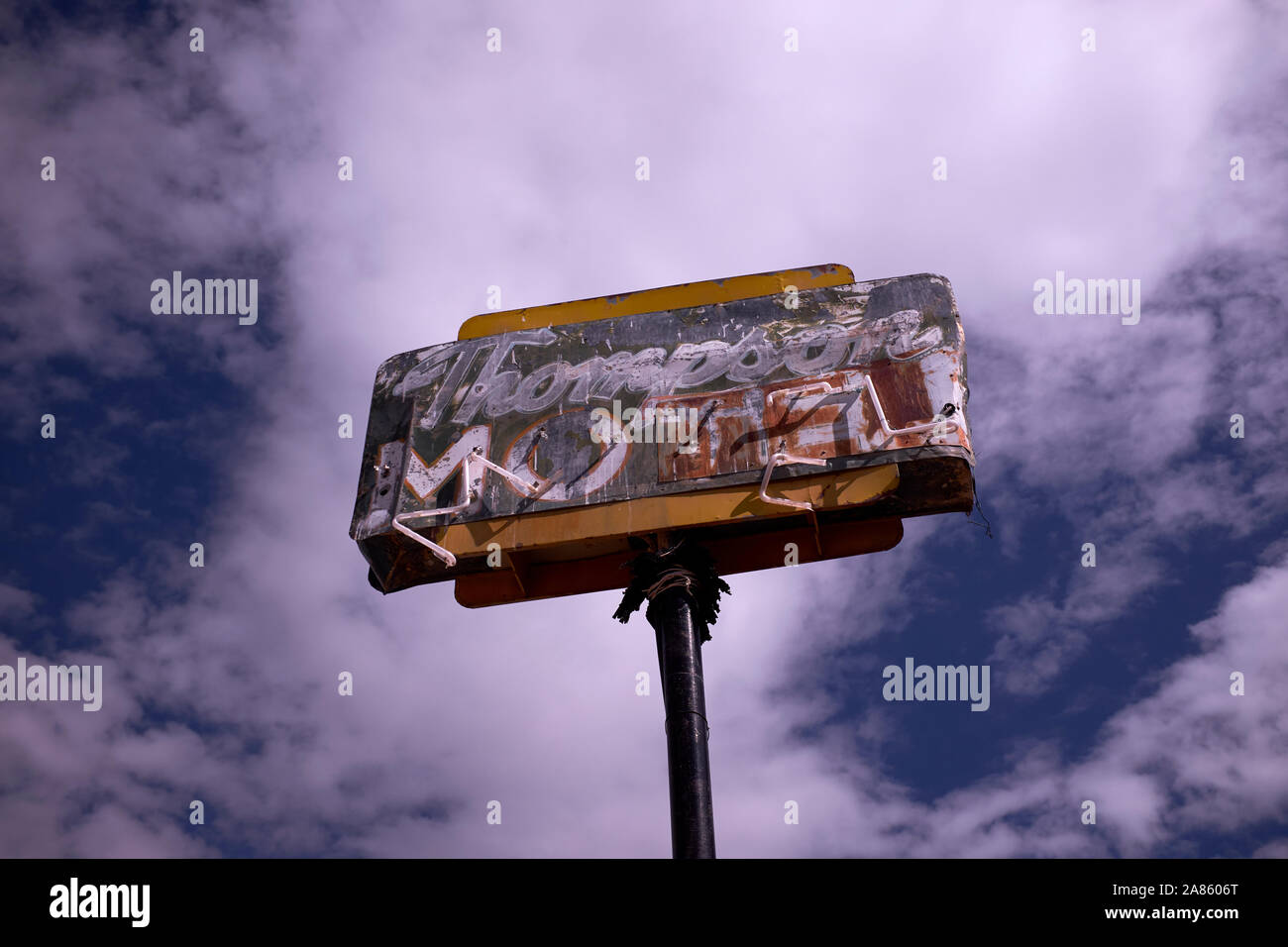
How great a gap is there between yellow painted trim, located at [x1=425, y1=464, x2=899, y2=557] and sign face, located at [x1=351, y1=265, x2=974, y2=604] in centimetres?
2

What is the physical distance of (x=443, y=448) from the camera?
13609mm

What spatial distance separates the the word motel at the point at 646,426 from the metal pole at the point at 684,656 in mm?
1160

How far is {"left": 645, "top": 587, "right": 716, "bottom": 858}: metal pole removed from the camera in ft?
33.3

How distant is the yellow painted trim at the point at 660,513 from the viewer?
12.0 m

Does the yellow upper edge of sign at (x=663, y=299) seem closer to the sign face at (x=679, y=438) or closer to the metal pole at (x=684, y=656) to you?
the sign face at (x=679, y=438)

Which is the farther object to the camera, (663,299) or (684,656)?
(663,299)

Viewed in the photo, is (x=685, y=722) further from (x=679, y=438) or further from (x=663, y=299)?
(x=663, y=299)

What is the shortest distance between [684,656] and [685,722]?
68 centimetres
